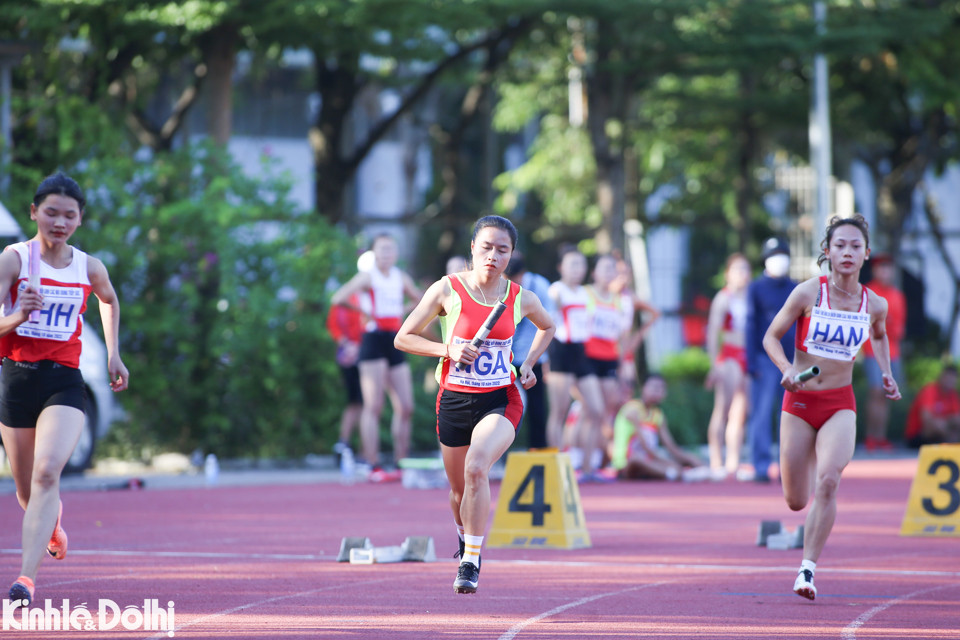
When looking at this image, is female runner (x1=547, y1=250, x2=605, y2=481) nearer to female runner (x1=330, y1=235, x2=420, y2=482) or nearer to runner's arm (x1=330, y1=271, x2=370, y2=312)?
female runner (x1=330, y1=235, x2=420, y2=482)

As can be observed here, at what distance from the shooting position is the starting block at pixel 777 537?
9398mm

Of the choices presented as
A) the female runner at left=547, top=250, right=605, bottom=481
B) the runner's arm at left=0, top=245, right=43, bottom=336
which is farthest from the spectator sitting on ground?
the runner's arm at left=0, top=245, right=43, bottom=336

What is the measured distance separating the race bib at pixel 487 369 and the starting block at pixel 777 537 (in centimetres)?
311

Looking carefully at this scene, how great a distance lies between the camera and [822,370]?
756 cm

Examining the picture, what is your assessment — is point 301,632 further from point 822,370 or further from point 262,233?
point 262,233

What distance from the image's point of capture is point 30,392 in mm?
6777

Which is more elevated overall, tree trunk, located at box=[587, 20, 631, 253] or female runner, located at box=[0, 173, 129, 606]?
tree trunk, located at box=[587, 20, 631, 253]

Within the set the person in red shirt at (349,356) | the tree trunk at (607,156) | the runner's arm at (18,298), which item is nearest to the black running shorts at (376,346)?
the person in red shirt at (349,356)

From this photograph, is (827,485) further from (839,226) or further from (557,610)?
(557,610)

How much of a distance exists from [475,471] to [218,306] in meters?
10.2

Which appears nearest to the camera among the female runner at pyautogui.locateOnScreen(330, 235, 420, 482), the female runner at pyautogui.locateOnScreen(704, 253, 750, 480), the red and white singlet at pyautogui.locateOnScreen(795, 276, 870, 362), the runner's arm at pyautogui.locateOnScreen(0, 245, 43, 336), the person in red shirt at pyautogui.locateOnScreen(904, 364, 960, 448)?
the runner's arm at pyautogui.locateOnScreen(0, 245, 43, 336)

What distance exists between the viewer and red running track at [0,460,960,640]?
6.31 m

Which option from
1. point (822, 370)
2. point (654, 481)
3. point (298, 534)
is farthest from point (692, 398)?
point (822, 370)

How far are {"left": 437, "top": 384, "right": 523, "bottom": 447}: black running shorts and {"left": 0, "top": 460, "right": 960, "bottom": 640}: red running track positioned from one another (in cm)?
89
